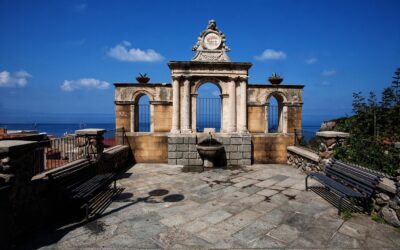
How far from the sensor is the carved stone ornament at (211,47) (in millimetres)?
9781

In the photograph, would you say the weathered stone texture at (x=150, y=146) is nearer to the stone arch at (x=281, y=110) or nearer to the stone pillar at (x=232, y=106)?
the stone pillar at (x=232, y=106)

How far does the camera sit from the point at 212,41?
32.1 feet

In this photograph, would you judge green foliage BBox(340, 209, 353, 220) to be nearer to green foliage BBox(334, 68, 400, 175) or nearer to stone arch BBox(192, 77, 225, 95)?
green foliage BBox(334, 68, 400, 175)

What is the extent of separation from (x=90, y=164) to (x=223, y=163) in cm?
555

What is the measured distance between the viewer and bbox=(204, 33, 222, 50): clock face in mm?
9781

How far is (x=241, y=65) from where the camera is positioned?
9.66 m

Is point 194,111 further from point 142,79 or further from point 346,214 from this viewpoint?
point 346,214

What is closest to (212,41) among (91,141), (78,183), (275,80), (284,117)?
(275,80)

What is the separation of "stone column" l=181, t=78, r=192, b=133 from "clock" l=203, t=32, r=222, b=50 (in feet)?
5.89

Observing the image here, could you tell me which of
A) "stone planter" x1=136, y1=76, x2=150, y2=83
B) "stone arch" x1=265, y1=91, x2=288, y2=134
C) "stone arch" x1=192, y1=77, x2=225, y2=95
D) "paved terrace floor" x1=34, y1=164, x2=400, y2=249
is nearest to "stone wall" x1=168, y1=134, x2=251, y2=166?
"stone arch" x1=265, y1=91, x2=288, y2=134

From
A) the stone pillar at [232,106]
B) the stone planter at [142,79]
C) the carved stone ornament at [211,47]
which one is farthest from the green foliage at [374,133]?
the stone planter at [142,79]

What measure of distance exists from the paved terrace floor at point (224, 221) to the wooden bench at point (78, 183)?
0.55 m

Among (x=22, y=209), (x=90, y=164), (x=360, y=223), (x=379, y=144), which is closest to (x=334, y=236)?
(x=360, y=223)

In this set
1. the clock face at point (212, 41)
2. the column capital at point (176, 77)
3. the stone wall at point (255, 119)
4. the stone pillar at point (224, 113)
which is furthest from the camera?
the stone wall at point (255, 119)
